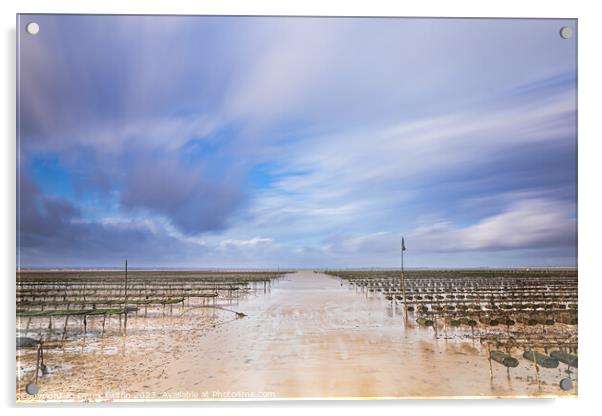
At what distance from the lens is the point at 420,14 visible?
180 inches

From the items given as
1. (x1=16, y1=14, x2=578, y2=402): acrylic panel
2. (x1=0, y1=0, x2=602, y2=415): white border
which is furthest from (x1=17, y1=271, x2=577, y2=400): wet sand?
(x1=0, y1=0, x2=602, y2=415): white border

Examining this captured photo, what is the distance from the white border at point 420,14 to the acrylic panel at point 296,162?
0.10 meters

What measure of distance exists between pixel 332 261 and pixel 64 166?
10.9ft

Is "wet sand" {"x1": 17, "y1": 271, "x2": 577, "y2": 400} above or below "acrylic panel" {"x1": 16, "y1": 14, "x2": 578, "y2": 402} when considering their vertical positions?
below

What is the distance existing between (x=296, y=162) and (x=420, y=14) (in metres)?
2.08

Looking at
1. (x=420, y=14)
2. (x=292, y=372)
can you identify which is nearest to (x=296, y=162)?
(x=420, y=14)

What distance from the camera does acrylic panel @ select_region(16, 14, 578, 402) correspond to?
176 inches

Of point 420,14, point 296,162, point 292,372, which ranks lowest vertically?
point 292,372

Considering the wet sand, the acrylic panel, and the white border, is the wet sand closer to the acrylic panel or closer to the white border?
the acrylic panel

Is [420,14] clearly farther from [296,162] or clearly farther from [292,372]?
[292,372]

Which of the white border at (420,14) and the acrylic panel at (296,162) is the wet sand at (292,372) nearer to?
the acrylic panel at (296,162)

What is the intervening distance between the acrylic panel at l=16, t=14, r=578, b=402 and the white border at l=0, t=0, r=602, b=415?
10 centimetres

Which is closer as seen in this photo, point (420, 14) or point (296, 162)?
point (420, 14)

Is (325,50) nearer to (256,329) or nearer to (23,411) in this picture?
(256,329)
